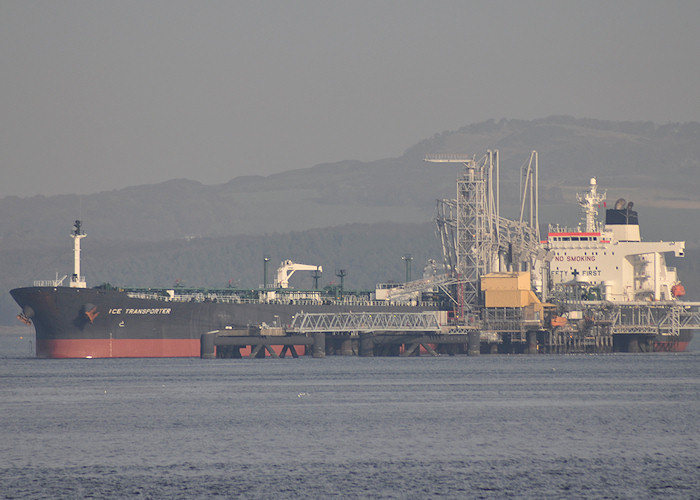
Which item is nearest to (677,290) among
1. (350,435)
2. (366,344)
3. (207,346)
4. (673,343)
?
(673,343)

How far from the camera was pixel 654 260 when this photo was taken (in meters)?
118

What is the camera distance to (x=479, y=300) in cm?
11050

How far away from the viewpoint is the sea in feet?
127

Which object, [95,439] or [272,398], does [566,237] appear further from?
[95,439]

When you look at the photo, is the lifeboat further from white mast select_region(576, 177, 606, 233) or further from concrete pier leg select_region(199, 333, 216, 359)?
concrete pier leg select_region(199, 333, 216, 359)

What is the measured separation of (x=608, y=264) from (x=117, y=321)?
157 ft

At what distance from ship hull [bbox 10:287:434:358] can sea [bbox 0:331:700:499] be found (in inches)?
423

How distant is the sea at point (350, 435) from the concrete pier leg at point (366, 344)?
15446 mm

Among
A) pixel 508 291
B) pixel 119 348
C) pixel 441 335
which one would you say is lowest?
pixel 119 348

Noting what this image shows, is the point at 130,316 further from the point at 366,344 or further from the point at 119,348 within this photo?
the point at 366,344

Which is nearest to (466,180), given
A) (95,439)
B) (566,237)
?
(566,237)

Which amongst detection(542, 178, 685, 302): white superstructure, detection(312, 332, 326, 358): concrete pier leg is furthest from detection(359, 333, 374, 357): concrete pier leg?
detection(542, 178, 685, 302): white superstructure

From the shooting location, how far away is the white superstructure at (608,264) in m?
116

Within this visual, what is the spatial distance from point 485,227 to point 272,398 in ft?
177
